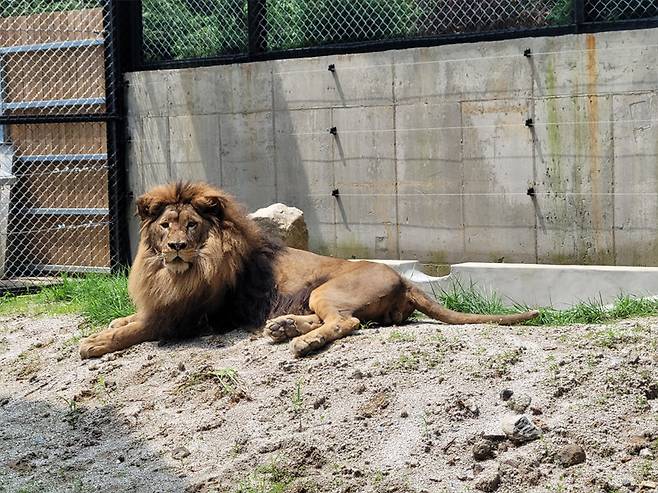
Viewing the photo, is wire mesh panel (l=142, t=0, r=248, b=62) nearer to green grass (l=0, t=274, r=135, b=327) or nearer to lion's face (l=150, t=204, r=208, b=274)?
green grass (l=0, t=274, r=135, b=327)

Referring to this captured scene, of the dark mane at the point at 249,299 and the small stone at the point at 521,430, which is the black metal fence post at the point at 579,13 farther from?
the small stone at the point at 521,430

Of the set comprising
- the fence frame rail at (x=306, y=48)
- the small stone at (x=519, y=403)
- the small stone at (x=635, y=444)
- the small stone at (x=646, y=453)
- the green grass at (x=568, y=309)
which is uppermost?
A: the fence frame rail at (x=306, y=48)

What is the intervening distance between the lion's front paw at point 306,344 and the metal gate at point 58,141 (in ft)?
16.5

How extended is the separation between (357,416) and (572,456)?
1.18 meters

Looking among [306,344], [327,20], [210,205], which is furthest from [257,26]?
[306,344]

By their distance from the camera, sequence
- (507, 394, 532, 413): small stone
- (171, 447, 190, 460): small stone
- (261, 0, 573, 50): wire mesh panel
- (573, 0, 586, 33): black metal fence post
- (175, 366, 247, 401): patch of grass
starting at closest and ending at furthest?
(507, 394, 532, 413): small stone, (171, 447, 190, 460): small stone, (175, 366, 247, 401): patch of grass, (573, 0, 586, 33): black metal fence post, (261, 0, 573, 50): wire mesh panel

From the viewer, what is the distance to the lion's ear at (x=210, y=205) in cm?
735

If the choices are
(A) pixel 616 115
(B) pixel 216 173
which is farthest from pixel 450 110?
(B) pixel 216 173

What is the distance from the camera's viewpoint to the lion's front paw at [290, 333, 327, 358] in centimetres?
639

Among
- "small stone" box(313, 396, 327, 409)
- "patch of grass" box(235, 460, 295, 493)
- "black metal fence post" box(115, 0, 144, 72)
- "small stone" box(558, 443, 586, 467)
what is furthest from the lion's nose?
"black metal fence post" box(115, 0, 144, 72)

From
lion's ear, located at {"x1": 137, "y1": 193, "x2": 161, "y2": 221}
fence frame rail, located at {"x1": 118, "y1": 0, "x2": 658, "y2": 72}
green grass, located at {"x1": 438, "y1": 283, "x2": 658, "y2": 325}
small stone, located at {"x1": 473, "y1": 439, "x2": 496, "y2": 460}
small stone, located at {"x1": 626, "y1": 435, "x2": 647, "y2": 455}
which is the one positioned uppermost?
fence frame rail, located at {"x1": 118, "y1": 0, "x2": 658, "y2": 72}

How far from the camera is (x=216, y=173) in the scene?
422 inches

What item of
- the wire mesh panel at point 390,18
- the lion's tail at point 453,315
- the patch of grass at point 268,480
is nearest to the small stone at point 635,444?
the patch of grass at point 268,480

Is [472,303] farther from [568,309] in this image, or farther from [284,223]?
[284,223]
